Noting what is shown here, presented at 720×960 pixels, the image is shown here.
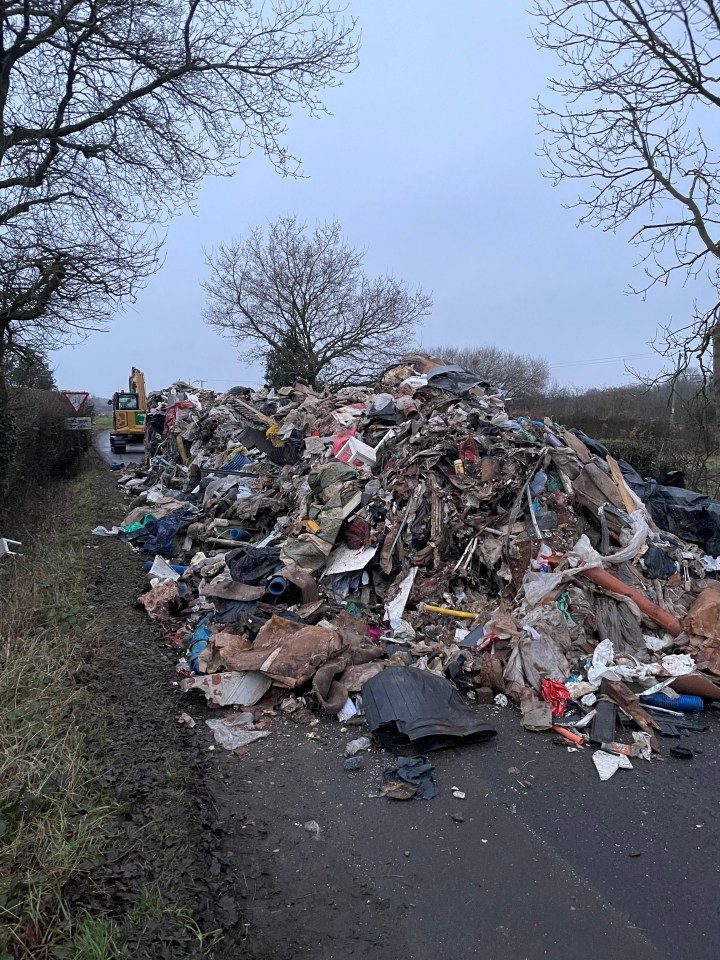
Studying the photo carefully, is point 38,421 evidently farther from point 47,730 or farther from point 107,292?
point 47,730

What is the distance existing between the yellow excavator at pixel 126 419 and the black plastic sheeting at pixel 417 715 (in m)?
21.3

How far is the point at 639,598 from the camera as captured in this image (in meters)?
5.48

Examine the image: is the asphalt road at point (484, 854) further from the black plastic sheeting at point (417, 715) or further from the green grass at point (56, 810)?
the green grass at point (56, 810)

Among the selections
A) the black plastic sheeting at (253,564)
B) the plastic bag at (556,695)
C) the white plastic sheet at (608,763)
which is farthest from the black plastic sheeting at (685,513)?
the black plastic sheeting at (253,564)

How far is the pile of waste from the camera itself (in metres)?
4.40

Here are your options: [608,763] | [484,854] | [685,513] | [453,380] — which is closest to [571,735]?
[608,763]

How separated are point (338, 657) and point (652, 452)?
365 inches

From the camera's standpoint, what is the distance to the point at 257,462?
38.2 feet

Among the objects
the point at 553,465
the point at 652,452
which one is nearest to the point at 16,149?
the point at 553,465

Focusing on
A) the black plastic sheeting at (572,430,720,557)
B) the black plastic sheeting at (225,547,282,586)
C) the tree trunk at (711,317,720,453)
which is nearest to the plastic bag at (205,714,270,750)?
the black plastic sheeting at (225,547,282,586)

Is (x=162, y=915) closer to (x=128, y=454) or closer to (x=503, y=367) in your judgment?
(x=128, y=454)

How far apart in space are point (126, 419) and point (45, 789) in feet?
74.3

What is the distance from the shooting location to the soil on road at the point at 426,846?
2488 mm

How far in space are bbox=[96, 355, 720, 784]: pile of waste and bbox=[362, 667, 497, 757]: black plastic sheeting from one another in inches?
0.5
